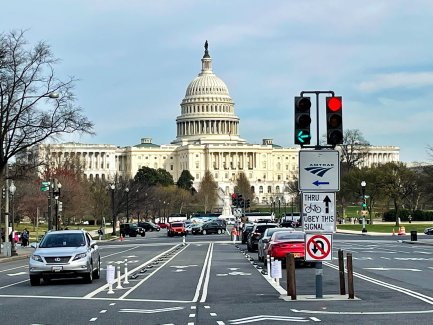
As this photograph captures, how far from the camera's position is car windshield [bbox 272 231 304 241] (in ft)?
118

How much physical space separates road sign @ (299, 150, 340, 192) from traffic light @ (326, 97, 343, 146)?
0.46 meters

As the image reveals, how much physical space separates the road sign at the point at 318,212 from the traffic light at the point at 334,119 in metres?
1.23

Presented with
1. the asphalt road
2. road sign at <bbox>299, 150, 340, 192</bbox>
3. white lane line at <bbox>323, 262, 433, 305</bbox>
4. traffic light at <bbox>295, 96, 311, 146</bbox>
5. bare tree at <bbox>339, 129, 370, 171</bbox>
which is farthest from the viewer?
bare tree at <bbox>339, 129, 370, 171</bbox>

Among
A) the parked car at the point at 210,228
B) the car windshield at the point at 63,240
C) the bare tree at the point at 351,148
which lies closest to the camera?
the car windshield at the point at 63,240

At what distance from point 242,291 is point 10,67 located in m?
32.6

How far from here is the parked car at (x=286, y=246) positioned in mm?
35000

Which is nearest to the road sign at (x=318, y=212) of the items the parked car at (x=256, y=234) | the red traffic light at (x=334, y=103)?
the red traffic light at (x=334, y=103)

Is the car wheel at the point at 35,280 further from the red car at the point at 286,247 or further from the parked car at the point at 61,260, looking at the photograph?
the red car at the point at 286,247

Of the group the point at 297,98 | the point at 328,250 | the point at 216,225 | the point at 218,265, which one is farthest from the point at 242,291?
the point at 216,225

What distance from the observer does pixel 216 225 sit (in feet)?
336

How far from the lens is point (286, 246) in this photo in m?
35.1

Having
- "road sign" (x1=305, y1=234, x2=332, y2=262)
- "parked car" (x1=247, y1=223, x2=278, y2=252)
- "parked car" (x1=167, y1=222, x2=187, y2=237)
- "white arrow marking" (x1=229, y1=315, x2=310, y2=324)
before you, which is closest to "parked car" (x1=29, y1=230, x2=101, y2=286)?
"road sign" (x1=305, y1=234, x2=332, y2=262)

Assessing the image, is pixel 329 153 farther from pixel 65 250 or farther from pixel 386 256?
pixel 386 256

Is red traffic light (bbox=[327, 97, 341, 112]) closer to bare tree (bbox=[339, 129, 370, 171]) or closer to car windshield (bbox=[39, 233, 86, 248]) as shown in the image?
car windshield (bbox=[39, 233, 86, 248])
